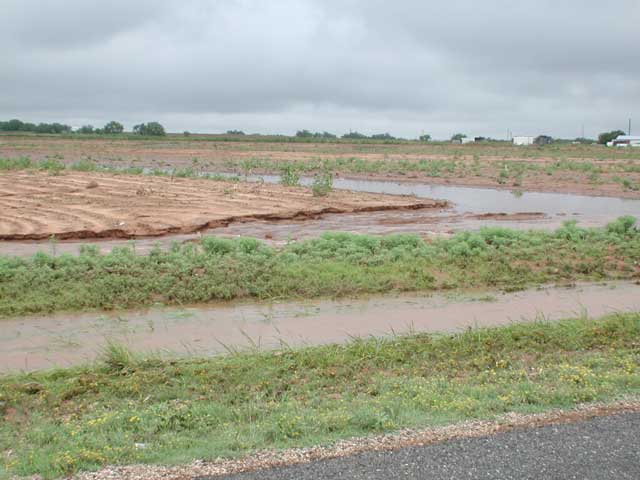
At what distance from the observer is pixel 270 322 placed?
34.7 ft

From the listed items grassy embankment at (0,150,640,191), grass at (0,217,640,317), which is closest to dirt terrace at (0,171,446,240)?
grass at (0,217,640,317)

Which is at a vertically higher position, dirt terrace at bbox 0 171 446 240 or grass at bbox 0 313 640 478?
dirt terrace at bbox 0 171 446 240

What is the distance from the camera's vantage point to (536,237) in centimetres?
1609

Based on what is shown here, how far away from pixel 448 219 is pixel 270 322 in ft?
39.3

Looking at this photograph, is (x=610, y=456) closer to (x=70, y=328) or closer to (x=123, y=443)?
(x=123, y=443)

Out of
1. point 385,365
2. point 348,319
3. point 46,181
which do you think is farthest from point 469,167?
point 385,365

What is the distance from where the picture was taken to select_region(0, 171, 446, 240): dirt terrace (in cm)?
1772

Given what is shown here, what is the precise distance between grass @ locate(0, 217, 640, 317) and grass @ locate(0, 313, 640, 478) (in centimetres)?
344

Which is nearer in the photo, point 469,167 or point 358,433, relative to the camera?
point 358,433

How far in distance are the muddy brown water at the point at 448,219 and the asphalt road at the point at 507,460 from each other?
11130 millimetres

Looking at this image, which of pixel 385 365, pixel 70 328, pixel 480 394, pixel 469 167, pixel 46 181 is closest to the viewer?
pixel 480 394

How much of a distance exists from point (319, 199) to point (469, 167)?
24270 millimetres

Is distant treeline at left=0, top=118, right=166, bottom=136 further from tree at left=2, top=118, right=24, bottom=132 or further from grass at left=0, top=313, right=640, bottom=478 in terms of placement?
grass at left=0, top=313, right=640, bottom=478

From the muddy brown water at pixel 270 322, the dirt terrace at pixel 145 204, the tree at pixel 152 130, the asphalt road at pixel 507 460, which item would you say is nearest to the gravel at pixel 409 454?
the asphalt road at pixel 507 460
